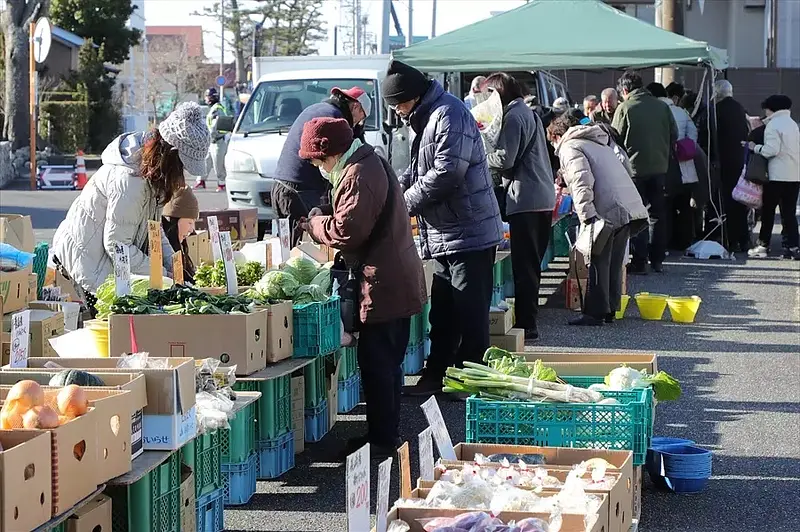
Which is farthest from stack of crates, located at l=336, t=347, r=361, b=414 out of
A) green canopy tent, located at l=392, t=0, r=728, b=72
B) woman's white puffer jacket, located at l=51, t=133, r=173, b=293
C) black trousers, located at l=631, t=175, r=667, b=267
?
black trousers, located at l=631, t=175, r=667, b=267

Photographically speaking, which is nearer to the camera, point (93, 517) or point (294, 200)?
point (93, 517)

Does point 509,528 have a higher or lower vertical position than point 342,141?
lower

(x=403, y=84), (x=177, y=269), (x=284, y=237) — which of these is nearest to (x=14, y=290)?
(x=177, y=269)

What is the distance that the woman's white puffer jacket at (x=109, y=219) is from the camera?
621 centimetres

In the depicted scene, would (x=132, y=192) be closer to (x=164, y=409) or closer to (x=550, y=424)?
(x=164, y=409)

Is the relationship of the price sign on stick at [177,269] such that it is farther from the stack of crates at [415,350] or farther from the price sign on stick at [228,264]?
the stack of crates at [415,350]

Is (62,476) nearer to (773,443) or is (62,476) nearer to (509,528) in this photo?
(509,528)

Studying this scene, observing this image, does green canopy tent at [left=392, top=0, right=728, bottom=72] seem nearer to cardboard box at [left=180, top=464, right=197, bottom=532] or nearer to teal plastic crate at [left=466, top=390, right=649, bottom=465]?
teal plastic crate at [left=466, top=390, right=649, bottom=465]

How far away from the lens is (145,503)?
4.25 m

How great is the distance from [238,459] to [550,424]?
4.81ft

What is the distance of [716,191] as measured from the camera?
603 inches

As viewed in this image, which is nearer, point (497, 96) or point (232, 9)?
point (497, 96)

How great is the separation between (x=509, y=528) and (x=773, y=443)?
3.75m

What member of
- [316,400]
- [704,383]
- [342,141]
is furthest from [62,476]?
[704,383]
